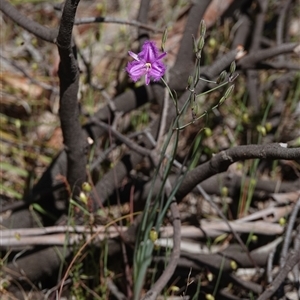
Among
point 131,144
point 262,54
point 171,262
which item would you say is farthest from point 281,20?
point 171,262

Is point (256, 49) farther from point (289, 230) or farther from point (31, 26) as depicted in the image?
point (31, 26)

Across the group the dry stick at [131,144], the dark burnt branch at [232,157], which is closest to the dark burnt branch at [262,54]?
the dry stick at [131,144]

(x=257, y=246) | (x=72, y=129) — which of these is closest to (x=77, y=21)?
(x=72, y=129)

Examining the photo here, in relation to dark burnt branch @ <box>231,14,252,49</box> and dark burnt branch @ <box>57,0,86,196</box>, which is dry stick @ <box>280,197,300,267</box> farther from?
dark burnt branch @ <box>231,14,252,49</box>

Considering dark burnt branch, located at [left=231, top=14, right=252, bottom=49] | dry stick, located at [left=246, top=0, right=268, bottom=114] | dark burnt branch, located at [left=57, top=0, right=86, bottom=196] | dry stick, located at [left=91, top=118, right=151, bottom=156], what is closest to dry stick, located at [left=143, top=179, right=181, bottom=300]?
dry stick, located at [left=91, top=118, right=151, bottom=156]

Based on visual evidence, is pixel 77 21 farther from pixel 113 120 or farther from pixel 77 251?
pixel 77 251

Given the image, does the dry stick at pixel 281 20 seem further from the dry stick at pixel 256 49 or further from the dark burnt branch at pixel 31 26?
the dark burnt branch at pixel 31 26
